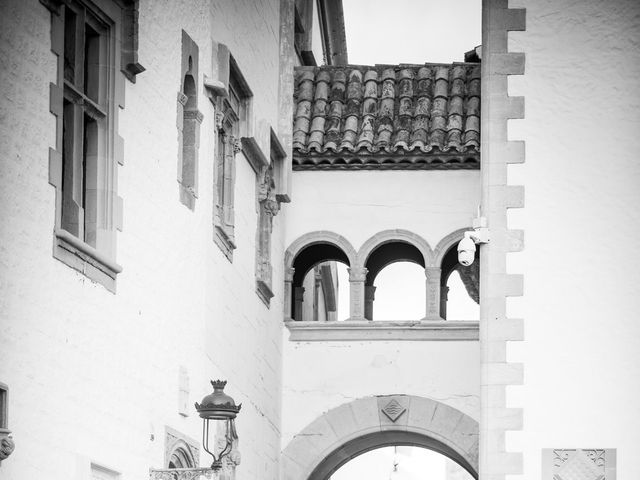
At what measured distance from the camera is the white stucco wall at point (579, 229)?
1766 centimetres

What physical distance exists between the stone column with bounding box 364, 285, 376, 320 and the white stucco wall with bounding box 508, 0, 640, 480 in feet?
20.6

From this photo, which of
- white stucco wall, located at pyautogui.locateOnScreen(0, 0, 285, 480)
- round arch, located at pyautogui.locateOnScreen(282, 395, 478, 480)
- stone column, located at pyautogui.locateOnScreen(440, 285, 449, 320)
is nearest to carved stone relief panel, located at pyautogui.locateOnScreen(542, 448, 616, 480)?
white stucco wall, located at pyautogui.locateOnScreen(0, 0, 285, 480)

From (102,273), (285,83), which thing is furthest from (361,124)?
(102,273)

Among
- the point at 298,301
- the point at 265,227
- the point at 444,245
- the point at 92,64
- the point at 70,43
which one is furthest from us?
the point at 298,301

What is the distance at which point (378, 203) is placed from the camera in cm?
2392

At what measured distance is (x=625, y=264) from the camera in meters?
18.0

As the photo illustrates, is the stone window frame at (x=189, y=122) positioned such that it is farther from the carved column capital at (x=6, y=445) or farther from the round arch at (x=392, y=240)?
the round arch at (x=392, y=240)

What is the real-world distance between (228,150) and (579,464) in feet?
16.9

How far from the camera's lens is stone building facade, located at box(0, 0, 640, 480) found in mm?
12812

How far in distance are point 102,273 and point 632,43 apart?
7235 millimetres

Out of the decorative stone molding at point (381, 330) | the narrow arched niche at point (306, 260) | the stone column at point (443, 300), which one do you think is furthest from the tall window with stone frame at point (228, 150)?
the stone column at point (443, 300)

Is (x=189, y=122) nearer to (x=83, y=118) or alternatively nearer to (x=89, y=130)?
(x=89, y=130)

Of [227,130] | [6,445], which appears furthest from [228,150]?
[6,445]

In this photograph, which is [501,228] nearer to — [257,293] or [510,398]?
[510,398]
